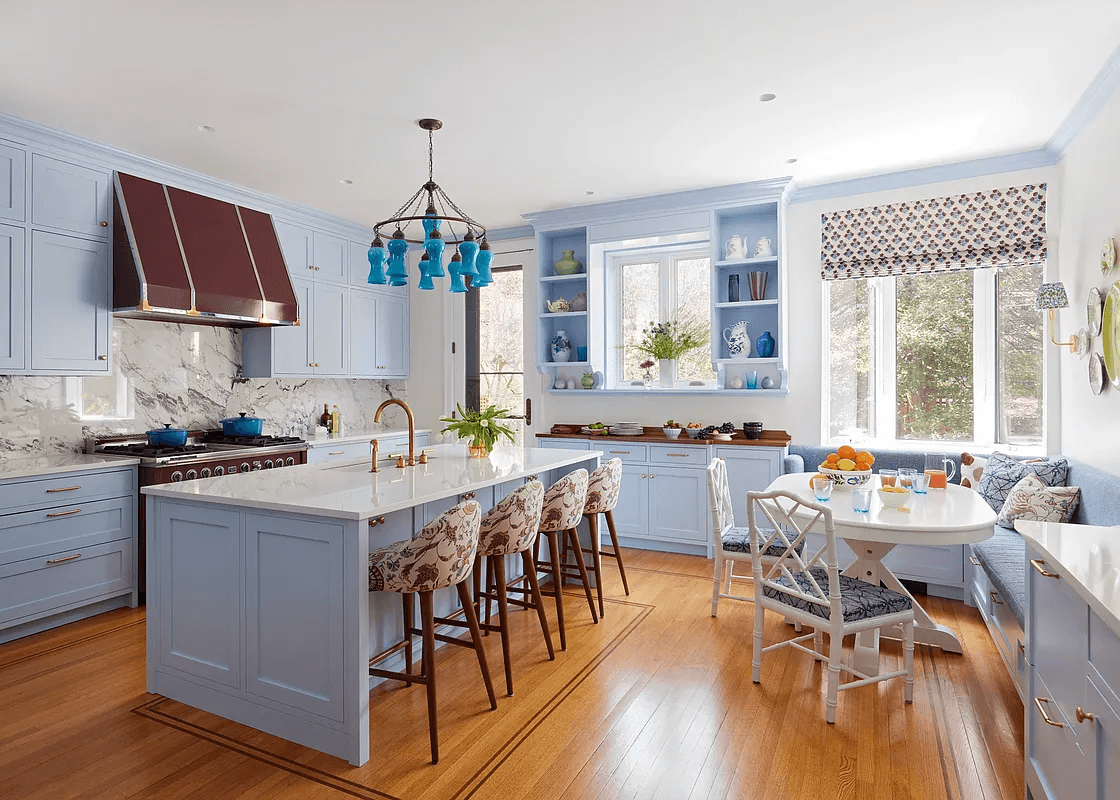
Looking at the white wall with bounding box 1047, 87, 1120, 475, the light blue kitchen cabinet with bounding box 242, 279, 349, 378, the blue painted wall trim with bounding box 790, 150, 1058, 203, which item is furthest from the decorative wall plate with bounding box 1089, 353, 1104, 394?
the light blue kitchen cabinet with bounding box 242, 279, 349, 378

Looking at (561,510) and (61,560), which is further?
(61,560)

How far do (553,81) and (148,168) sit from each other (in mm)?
2873

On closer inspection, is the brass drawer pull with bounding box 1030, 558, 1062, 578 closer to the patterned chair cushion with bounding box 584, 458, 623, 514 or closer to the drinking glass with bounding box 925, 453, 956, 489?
the drinking glass with bounding box 925, 453, 956, 489

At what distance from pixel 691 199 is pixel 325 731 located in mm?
4397

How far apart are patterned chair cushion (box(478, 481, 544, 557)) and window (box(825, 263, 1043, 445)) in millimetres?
3217

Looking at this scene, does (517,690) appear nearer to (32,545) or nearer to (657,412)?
(32,545)

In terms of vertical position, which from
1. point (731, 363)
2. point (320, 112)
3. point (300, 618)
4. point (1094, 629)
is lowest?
point (300, 618)

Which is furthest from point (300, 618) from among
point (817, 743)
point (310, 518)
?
point (817, 743)

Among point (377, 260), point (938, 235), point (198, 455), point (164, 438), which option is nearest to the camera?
point (377, 260)

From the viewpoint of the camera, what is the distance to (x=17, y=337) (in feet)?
12.1

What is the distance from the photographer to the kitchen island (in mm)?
2316

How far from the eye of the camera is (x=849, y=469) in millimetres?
3445

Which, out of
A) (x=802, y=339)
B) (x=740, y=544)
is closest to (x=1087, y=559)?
(x=740, y=544)

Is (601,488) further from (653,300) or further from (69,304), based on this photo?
(69,304)
